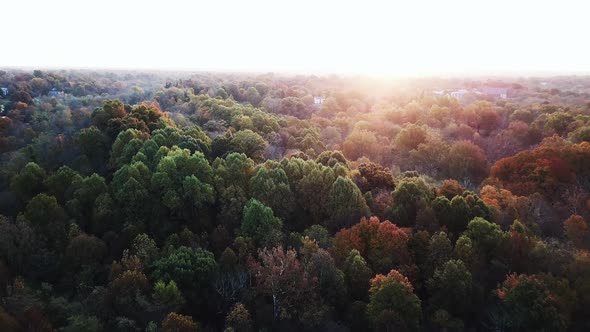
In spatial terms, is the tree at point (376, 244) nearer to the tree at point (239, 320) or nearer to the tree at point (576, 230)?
the tree at point (239, 320)

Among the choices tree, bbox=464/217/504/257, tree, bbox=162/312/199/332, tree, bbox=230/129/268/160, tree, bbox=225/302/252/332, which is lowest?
tree, bbox=225/302/252/332

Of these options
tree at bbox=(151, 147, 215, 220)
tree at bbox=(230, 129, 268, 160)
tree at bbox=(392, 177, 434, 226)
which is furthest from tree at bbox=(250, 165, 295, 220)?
tree at bbox=(230, 129, 268, 160)

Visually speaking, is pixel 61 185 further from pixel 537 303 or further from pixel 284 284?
pixel 537 303

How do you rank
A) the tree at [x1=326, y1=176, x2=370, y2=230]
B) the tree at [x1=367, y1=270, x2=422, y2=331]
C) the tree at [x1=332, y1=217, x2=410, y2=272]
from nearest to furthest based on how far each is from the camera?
1. the tree at [x1=367, y1=270, x2=422, y2=331]
2. the tree at [x1=332, y1=217, x2=410, y2=272]
3. the tree at [x1=326, y1=176, x2=370, y2=230]

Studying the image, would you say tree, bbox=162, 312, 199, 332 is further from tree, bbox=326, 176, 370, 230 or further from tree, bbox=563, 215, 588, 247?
tree, bbox=563, 215, 588, 247

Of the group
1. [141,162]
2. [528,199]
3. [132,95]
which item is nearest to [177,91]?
[132,95]

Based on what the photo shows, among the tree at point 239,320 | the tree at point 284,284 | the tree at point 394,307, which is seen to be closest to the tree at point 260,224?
the tree at point 284,284

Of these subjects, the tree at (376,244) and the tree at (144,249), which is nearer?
the tree at (144,249)
